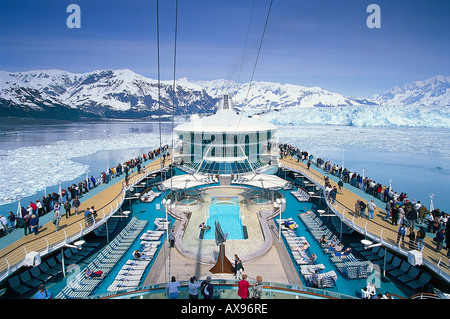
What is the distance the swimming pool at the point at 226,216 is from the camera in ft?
50.9

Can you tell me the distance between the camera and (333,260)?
1290 centimetres

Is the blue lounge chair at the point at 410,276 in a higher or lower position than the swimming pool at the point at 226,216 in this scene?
lower

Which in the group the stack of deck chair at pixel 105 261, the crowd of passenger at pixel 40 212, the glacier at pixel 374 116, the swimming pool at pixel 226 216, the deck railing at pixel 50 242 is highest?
the glacier at pixel 374 116

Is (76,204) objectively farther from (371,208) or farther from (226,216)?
(371,208)

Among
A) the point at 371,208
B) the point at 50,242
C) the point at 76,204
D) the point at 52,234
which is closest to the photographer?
the point at 50,242

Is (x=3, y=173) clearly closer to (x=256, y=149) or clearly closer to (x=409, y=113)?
(x=256, y=149)

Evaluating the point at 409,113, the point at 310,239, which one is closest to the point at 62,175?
the point at 310,239

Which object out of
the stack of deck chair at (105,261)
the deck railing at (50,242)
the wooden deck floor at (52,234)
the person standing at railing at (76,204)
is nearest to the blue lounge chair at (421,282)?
the stack of deck chair at (105,261)

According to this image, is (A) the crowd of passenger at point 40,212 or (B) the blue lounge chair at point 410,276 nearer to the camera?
(B) the blue lounge chair at point 410,276

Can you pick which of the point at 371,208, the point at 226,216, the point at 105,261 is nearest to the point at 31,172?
the point at 105,261

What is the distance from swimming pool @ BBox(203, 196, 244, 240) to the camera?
15520 mm

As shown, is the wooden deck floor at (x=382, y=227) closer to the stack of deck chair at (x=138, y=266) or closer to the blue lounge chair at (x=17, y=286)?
the stack of deck chair at (x=138, y=266)

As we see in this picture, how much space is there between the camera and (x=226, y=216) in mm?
18000

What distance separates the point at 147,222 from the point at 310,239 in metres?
10.8
